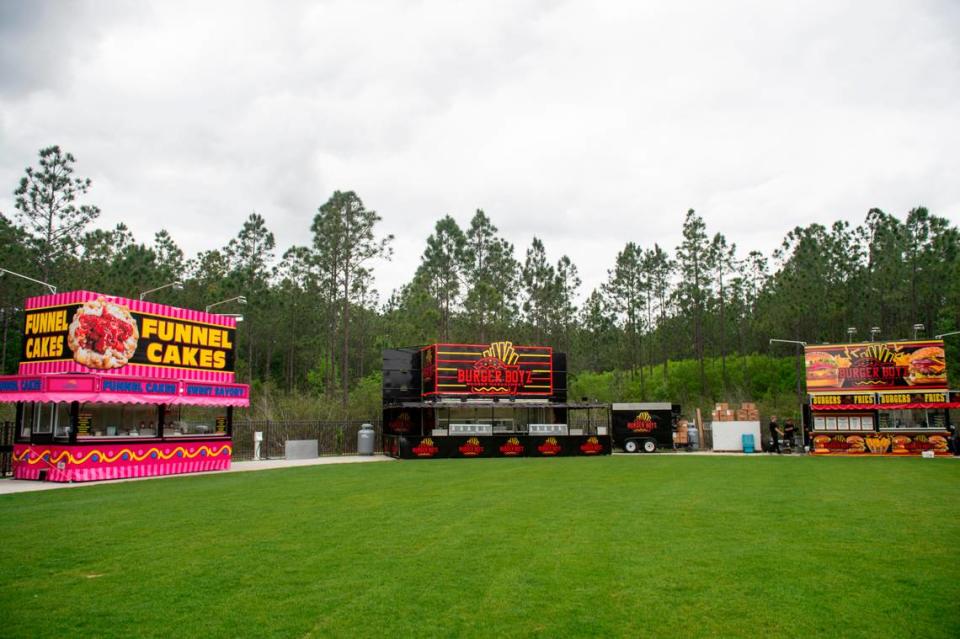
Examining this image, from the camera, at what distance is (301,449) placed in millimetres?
32375

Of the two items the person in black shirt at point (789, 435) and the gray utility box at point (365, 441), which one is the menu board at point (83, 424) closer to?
the gray utility box at point (365, 441)

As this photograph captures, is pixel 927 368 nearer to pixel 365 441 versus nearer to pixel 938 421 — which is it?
pixel 938 421

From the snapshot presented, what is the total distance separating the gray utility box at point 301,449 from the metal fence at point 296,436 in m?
1.31

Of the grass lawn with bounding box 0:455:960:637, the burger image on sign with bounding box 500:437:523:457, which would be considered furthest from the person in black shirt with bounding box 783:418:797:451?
the grass lawn with bounding box 0:455:960:637

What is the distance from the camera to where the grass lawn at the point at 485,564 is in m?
6.06

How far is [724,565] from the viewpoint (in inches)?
319

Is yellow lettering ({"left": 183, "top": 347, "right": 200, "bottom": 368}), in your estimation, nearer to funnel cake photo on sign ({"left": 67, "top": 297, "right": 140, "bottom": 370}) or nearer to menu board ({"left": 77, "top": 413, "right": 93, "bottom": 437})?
funnel cake photo on sign ({"left": 67, "top": 297, "right": 140, "bottom": 370})

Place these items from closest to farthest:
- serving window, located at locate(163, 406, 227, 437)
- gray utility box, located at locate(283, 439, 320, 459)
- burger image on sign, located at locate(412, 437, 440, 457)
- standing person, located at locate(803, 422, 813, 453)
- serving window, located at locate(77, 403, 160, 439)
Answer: serving window, located at locate(77, 403, 160, 439)
serving window, located at locate(163, 406, 227, 437)
burger image on sign, located at locate(412, 437, 440, 457)
gray utility box, located at locate(283, 439, 320, 459)
standing person, located at locate(803, 422, 813, 453)

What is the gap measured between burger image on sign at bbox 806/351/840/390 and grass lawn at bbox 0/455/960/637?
20483mm

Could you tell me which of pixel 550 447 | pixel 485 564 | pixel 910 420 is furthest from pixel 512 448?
pixel 485 564

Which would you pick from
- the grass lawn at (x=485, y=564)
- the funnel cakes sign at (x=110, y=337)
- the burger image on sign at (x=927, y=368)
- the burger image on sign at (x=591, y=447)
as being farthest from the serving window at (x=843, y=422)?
the funnel cakes sign at (x=110, y=337)

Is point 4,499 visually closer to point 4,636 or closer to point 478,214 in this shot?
point 4,636

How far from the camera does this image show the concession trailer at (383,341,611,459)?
109ft

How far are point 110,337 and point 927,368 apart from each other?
3601 cm
